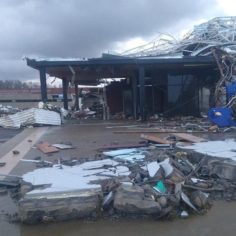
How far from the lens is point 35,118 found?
2125cm

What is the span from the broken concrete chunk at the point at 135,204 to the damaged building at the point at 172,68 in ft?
54.4

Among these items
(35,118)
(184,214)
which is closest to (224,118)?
(35,118)

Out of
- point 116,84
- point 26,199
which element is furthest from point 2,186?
point 116,84

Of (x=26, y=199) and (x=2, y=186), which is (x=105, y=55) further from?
(x=26, y=199)

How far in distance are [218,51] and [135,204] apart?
17480 millimetres

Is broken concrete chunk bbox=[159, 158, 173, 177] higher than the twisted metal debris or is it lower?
lower

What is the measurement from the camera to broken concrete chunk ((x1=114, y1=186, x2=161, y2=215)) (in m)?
5.65

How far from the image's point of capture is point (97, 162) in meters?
8.41

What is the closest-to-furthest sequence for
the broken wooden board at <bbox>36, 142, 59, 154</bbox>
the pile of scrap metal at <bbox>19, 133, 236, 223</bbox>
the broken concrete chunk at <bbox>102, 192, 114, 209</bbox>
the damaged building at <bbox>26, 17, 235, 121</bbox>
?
1. the pile of scrap metal at <bbox>19, 133, 236, 223</bbox>
2. the broken concrete chunk at <bbox>102, 192, 114, 209</bbox>
3. the broken wooden board at <bbox>36, 142, 59, 154</bbox>
4. the damaged building at <bbox>26, 17, 235, 121</bbox>

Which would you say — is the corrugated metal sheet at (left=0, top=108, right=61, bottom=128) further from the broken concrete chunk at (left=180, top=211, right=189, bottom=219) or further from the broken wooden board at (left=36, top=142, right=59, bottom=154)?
the broken concrete chunk at (left=180, top=211, right=189, bottom=219)

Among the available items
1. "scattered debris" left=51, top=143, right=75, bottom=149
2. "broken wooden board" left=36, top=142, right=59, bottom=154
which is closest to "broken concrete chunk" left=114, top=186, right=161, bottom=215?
"broken wooden board" left=36, top=142, right=59, bottom=154

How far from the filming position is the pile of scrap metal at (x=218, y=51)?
17438 millimetres

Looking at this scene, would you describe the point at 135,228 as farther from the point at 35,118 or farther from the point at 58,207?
the point at 35,118

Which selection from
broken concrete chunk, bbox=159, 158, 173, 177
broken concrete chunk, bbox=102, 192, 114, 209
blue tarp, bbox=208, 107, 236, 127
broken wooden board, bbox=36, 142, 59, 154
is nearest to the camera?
broken concrete chunk, bbox=102, 192, 114, 209
